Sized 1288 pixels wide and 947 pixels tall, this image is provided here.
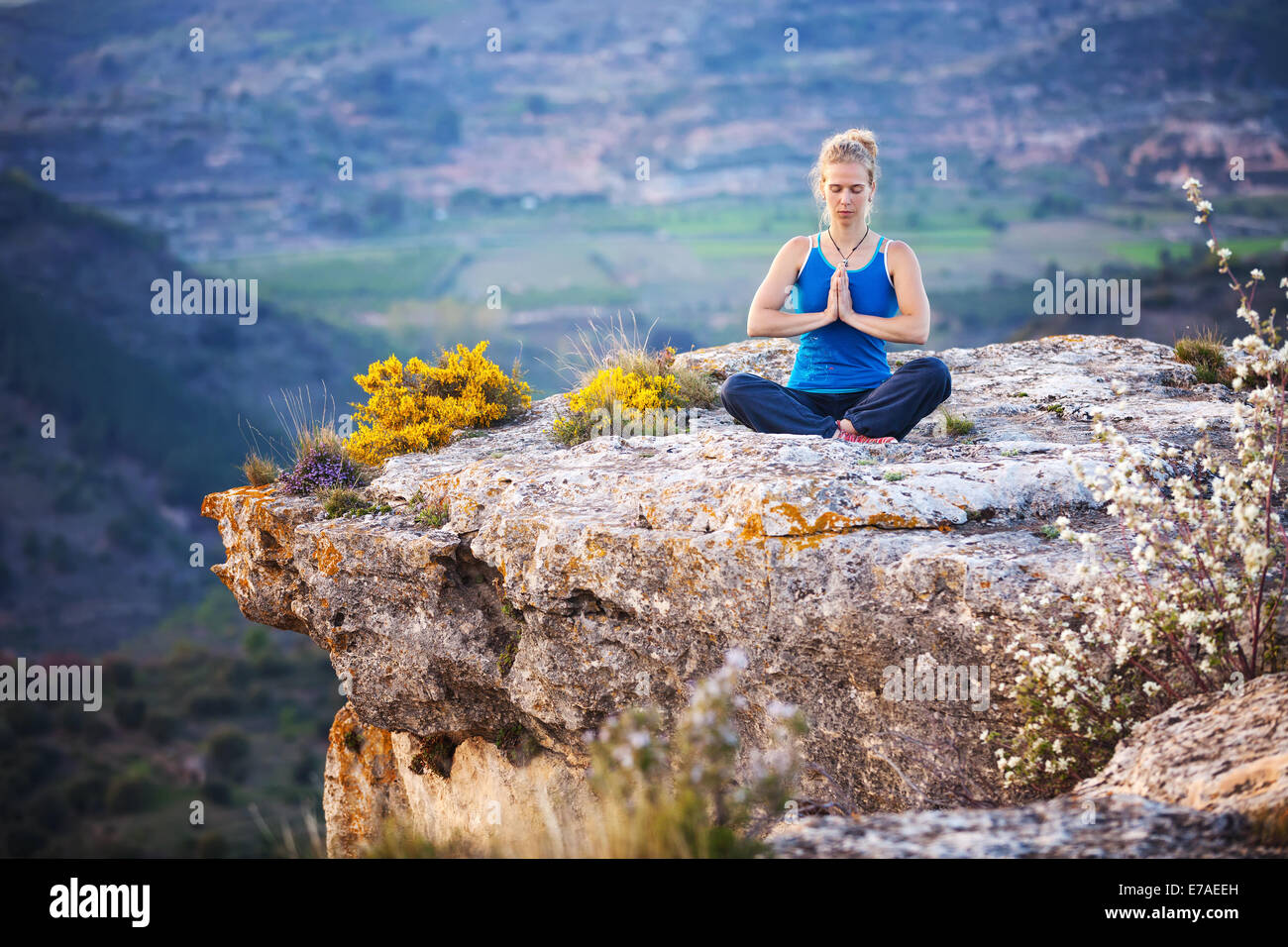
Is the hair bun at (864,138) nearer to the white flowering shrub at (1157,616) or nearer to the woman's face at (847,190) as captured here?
the woman's face at (847,190)

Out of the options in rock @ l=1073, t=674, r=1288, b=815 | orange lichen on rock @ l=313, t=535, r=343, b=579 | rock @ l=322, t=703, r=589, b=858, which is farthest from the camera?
rock @ l=322, t=703, r=589, b=858

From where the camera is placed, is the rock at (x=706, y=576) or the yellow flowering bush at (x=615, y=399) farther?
the yellow flowering bush at (x=615, y=399)

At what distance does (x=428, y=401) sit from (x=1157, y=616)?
6.25 meters

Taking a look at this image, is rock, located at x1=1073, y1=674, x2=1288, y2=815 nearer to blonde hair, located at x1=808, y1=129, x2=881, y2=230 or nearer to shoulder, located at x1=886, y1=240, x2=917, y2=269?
shoulder, located at x1=886, y1=240, x2=917, y2=269

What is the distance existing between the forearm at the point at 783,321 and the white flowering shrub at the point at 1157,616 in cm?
259

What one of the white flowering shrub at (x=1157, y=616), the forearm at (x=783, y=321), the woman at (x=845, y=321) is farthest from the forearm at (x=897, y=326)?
the white flowering shrub at (x=1157, y=616)

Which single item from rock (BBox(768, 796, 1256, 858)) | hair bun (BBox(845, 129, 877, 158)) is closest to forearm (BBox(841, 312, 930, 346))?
hair bun (BBox(845, 129, 877, 158))

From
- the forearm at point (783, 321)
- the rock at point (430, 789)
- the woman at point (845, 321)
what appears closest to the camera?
the woman at point (845, 321)

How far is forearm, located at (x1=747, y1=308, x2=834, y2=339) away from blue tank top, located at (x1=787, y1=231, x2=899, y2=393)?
0.18 meters

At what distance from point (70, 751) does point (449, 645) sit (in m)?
85.5

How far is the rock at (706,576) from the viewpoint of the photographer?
521 cm

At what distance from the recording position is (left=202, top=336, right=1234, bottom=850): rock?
5207 mm

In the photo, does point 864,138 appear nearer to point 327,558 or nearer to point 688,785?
point 327,558
